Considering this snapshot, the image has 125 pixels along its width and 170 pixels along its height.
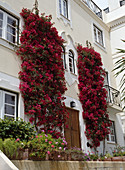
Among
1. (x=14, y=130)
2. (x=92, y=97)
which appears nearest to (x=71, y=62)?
(x=92, y=97)

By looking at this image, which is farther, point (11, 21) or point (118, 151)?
point (118, 151)

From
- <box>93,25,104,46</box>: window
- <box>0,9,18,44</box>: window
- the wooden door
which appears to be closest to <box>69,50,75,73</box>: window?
the wooden door

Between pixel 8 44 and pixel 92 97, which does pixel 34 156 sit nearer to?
pixel 8 44

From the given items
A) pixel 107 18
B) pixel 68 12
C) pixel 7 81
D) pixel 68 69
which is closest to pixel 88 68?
pixel 68 69

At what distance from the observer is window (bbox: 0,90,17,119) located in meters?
7.93

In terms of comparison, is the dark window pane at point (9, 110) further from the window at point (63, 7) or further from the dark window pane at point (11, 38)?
the window at point (63, 7)

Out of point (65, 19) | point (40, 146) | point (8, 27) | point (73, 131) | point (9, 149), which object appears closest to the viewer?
point (9, 149)

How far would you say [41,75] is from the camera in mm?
9328

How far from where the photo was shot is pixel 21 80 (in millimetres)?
8945

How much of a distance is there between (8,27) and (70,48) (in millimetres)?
4198

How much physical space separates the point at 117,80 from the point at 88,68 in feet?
15.8

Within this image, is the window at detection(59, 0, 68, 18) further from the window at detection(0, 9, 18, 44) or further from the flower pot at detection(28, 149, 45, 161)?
the flower pot at detection(28, 149, 45, 161)

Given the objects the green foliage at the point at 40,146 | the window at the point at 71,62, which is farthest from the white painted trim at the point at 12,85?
the window at the point at 71,62

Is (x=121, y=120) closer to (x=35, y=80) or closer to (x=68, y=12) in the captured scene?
(x=68, y=12)
